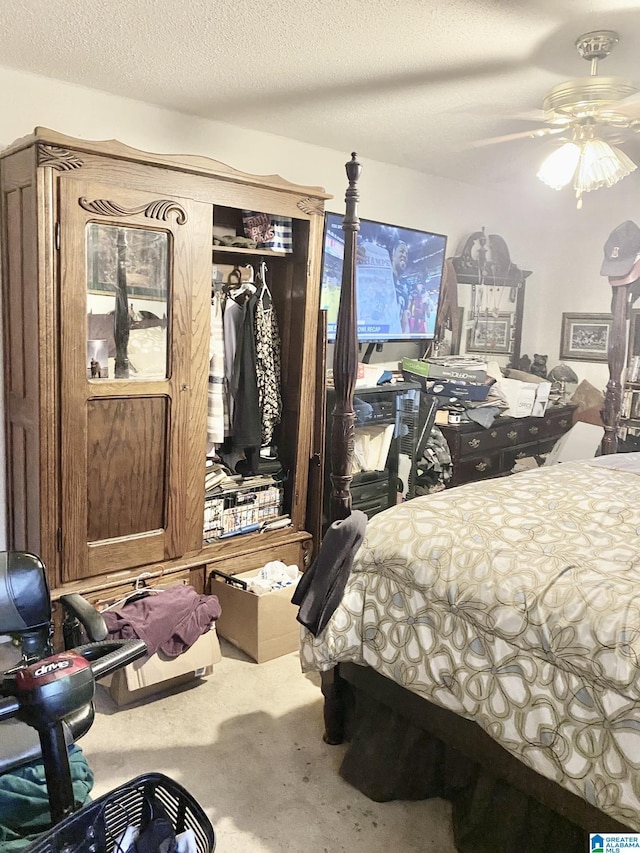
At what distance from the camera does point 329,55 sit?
7.91 ft

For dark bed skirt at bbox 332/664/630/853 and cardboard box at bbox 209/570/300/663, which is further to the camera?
cardboard box at bbox 209/570/300/663

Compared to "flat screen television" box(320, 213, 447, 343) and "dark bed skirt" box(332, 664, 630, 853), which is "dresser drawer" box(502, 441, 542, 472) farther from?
"dark bed skirt" box(332, 664, 630, 853)

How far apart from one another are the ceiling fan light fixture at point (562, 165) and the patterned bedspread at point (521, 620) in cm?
115

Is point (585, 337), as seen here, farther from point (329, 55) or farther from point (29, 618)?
point (29, 618)

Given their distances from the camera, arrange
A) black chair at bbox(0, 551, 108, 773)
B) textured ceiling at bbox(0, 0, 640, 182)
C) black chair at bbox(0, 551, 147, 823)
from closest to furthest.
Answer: black chair at bbox(0, 551, 147, 823) → black chair at bbox(0, 551, 108, 773) → textured ceiling at bbox(0, 0, 640, 182)

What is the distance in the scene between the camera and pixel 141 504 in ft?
9.29

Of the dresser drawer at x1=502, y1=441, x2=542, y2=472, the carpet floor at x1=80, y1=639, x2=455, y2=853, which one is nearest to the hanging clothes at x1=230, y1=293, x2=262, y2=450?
the carpet floor at x1=80, y1=639, x2=455, y2=853

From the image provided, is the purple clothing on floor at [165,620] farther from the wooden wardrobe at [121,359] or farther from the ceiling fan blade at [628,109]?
the ceiling fan blade at [628,109]

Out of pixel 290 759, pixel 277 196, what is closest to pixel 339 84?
pixel 277 196

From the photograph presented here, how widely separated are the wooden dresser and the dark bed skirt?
7.13ft

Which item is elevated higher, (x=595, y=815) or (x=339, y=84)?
(x=339, y=84)

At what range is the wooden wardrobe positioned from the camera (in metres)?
2.47

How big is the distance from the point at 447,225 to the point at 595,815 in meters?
3.70

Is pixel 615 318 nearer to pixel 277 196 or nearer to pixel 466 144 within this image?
pixel 466 144
